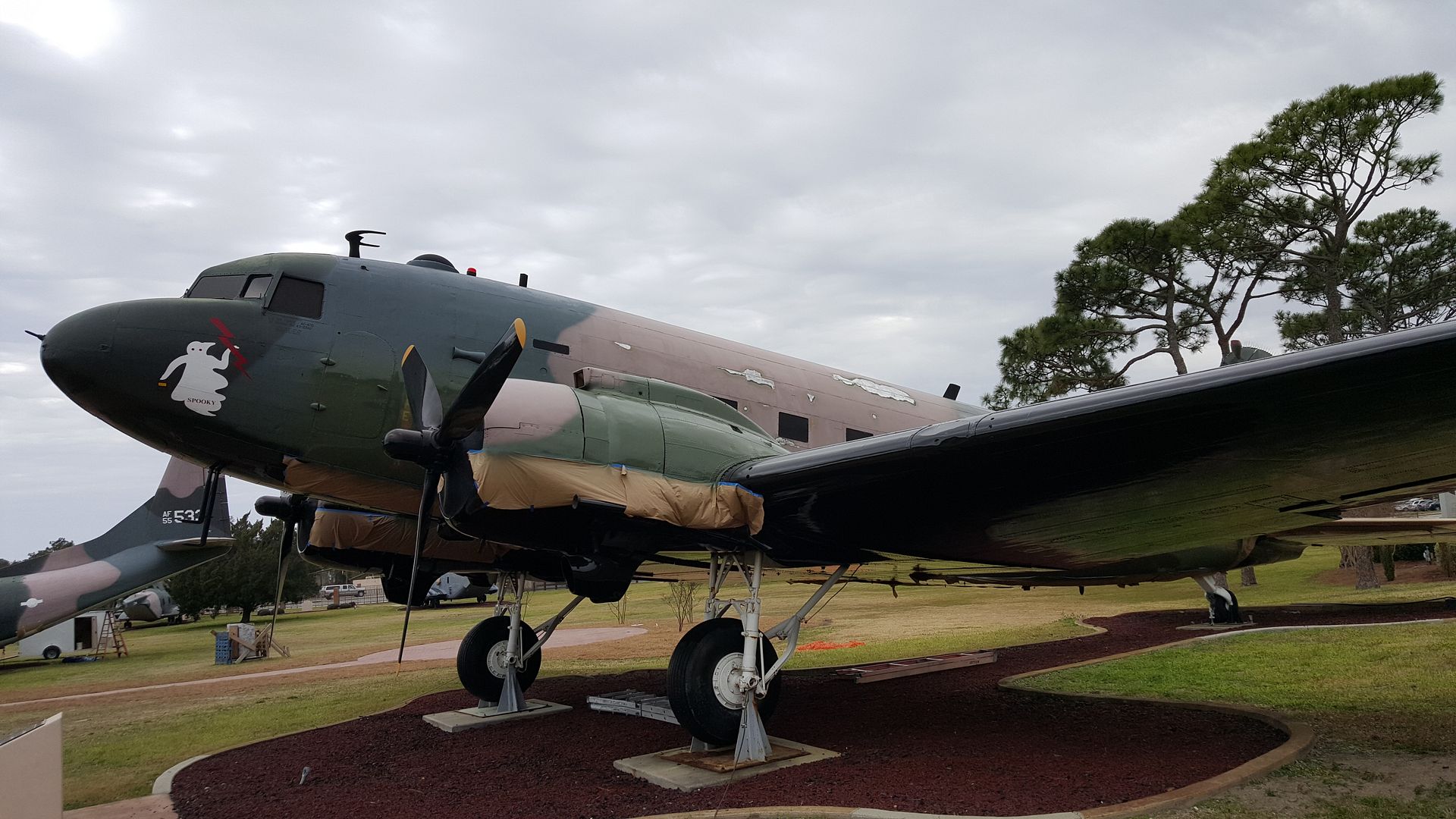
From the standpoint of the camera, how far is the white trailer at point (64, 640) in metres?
26.3

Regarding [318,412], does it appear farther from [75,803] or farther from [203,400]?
[75,803]

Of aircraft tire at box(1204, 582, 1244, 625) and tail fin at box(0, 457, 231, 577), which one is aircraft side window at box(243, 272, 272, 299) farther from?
tail fin at box(0, 457, 231, 577)

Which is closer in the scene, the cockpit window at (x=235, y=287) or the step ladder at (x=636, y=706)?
the cockpit window at (x=235, y=287)

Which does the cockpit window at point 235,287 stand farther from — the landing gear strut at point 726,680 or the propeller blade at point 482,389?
the landing gear strut at point 726,680

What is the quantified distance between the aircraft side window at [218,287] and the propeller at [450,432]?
2.42 metres

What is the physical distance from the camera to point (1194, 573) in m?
12.9

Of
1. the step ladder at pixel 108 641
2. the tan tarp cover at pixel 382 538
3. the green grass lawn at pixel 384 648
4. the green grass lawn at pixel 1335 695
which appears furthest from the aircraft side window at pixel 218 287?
the step ladder at pixel 108 641

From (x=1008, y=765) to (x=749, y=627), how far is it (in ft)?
8.00

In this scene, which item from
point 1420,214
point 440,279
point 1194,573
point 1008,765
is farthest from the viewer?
point 1420,214

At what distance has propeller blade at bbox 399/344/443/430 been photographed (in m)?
7.15

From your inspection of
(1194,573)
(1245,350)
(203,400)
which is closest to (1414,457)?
(1245,350)

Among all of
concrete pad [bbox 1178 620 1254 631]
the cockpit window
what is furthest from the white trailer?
concrete pad [bbox 1178 620 1254 631]

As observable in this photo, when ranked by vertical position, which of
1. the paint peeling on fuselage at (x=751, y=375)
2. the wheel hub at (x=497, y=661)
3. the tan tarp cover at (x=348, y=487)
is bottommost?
the wheel hub at (x=497, y=661)

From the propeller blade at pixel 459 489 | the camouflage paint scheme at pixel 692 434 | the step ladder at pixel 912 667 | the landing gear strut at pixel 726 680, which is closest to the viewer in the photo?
the camouflage paint scheme at pixel 692 434
